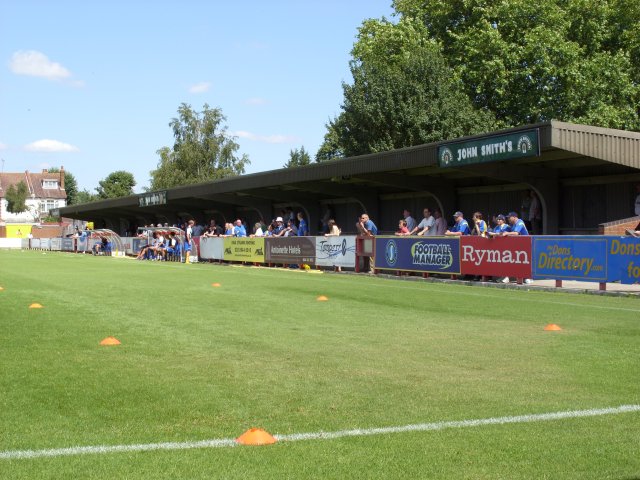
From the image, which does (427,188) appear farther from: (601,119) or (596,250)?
(601,119)

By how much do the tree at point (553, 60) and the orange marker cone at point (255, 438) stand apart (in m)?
45.6

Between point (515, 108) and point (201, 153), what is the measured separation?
46.0 m

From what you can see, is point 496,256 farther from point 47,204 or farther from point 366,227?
point 47,204

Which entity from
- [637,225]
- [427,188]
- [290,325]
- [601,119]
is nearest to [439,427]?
[290,325]

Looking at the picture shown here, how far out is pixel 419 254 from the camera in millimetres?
23453

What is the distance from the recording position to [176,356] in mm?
8883

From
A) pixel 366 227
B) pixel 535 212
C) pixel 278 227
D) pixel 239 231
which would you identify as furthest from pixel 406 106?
pixel 535 212

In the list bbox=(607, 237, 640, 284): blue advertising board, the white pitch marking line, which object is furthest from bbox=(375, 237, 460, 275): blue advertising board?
the white pitch marking line

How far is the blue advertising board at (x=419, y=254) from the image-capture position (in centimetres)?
2212

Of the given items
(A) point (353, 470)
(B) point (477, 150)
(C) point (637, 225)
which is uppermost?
(B) point (477, 150)

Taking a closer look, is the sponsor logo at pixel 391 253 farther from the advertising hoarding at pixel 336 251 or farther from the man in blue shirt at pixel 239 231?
the man in blue shirt at pixel 239 231

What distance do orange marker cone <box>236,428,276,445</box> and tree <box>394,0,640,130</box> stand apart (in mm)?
45578

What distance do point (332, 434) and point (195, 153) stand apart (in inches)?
3367

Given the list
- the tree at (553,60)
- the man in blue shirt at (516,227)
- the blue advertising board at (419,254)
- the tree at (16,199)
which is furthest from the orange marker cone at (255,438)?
the tree at (16,199)
